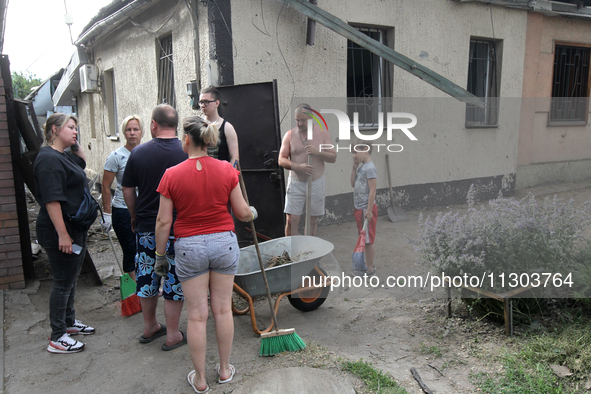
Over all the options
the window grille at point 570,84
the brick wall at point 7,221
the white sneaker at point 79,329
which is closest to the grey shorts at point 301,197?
the white sneaker at point 79,329

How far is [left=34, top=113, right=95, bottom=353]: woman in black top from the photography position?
301 cm

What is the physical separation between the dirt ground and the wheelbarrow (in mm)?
158

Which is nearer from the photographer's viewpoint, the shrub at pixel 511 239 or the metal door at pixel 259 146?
the shrub at pixel 511 239

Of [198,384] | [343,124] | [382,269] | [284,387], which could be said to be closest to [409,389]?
[284,387]

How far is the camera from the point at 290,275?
329 cm

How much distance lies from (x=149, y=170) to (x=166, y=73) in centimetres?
450

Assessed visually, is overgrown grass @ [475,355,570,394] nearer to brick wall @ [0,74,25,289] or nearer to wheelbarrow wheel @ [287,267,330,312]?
wheelbarrow wheel @ [287,267,330,312]

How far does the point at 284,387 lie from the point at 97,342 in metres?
1.70

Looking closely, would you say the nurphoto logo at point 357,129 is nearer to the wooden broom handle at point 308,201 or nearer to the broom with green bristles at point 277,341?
the wooden broom handle at point 308,201

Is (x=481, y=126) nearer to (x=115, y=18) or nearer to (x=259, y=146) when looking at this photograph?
(x=259, y=146)

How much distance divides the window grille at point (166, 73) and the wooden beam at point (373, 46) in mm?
2355

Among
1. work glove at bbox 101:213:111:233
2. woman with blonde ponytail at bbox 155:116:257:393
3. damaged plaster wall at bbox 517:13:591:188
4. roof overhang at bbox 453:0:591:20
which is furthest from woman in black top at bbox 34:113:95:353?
damaged plaster wall at bbox 517:13:591:188

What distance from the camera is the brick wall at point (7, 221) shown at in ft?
14.2

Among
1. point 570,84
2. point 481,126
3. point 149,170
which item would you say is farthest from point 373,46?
point 570,84
